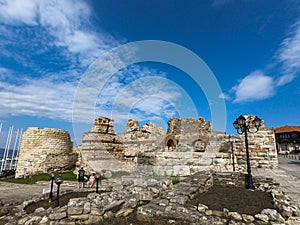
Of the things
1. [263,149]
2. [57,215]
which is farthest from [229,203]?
[263,149]

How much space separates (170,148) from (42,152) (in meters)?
11.2

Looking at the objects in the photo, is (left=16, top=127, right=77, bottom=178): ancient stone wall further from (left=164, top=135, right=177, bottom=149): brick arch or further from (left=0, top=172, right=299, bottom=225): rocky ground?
(left=0, top=172, right=299, bottom=225): rocky ground

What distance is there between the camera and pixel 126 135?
1634cm

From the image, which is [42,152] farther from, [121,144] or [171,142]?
[171,142]

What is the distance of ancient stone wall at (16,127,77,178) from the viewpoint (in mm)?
15320

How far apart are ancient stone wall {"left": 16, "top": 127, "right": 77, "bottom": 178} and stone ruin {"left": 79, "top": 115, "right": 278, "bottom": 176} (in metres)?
2.52

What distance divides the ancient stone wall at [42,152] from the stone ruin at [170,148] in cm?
252

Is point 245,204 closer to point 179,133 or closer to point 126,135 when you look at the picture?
point 179,133

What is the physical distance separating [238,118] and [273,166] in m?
5.91

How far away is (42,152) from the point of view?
15570 mm

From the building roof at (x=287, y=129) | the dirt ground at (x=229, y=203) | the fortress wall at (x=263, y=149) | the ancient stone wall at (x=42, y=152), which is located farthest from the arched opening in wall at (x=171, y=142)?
the building roof at (x=287, y=129)

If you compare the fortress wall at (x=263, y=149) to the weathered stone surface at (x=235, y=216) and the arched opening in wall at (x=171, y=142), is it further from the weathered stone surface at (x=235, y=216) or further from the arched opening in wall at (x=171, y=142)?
the weathered stone surface at (x=235, y=216)

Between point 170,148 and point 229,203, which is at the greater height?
point 170,148

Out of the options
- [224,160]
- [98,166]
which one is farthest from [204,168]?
[98,166]
